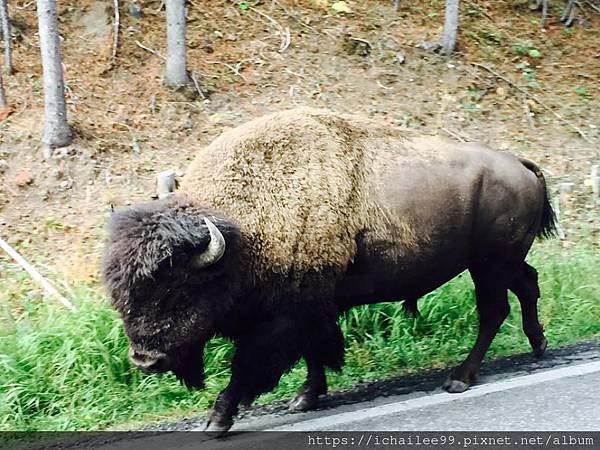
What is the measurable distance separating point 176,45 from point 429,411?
687 cm

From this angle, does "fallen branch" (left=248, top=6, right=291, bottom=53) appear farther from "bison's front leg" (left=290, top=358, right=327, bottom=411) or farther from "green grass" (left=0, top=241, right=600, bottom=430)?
"bison's front leg" (left=290, top=358, right=327, bottom=411)

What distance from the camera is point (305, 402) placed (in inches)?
191

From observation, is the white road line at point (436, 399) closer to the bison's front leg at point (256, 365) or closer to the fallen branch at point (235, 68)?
the bison's front leg at point (256, 365)

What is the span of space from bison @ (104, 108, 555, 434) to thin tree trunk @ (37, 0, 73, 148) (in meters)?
4.53

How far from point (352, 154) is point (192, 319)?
1.55 m

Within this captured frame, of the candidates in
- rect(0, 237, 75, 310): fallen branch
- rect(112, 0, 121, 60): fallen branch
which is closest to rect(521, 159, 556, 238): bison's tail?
rect(0, 237, 75, 310): fallen branch

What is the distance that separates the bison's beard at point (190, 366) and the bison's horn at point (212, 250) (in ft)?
1.82

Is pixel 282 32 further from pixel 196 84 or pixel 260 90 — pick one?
pixel 196 84

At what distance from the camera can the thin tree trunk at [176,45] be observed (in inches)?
380

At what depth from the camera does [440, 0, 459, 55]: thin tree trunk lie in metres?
11.8

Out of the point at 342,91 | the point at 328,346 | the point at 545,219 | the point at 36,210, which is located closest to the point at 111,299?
the point at 328,346

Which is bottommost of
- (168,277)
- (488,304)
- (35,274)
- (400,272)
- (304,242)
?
(35,274)

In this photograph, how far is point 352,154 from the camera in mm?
4828

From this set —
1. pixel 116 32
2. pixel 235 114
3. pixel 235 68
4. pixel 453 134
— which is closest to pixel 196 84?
pixel 235 114
